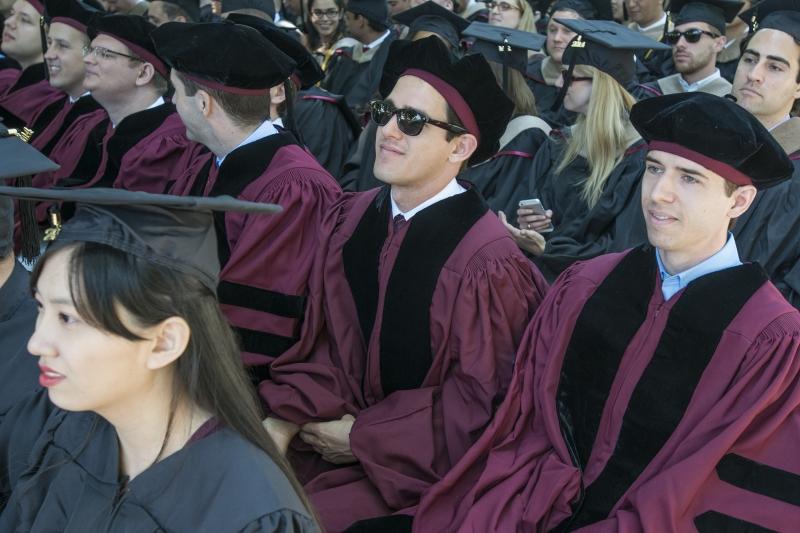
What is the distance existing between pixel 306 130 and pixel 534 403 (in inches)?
163

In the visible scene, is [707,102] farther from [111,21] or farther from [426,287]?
[111,21]

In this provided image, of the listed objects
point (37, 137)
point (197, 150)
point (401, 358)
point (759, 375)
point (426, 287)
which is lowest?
point (37, 137)

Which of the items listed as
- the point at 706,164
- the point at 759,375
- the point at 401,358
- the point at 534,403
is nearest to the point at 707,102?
the point at 706,164

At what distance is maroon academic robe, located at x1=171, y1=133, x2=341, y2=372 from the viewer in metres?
3.77

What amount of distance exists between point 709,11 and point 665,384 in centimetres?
508

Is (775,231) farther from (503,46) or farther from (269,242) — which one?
(269,242)

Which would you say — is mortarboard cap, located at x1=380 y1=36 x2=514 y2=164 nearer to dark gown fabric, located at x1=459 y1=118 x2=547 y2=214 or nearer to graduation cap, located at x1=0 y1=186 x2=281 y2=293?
graduation cap, located at x1=0 y1=186 x2=281 y2=293

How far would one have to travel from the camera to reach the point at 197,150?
520 cm

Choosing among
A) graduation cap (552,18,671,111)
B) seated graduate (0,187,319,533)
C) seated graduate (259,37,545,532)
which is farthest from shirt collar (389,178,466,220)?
graduation cap (552,18,671,111)

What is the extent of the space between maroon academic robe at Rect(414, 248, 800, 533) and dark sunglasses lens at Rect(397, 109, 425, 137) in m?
0.76

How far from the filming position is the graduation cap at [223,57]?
411 centimetres

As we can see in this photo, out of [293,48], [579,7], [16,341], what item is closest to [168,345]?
[16,341]

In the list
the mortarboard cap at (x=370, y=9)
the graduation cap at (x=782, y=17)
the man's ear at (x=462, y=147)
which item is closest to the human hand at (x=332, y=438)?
the man's ear at (x=462, y=147)

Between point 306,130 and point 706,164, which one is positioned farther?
point 306,130
